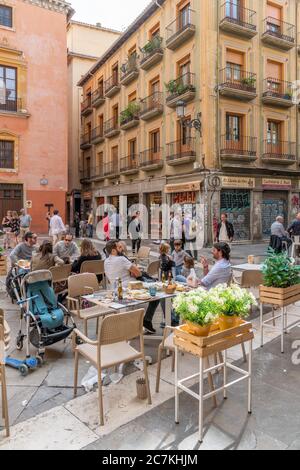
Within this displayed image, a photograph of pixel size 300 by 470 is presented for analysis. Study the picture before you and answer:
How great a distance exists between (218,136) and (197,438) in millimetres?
15025

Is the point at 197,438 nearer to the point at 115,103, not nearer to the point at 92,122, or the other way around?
the point at 115,103

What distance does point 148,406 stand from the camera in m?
3.44

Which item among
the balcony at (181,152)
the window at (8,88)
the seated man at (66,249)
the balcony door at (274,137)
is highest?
the window at (8,88)

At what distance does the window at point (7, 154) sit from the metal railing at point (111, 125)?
646cm

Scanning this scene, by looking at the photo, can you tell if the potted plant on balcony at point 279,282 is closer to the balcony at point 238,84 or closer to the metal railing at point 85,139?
the balcony at point 238,84

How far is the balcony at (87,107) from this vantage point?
91.6 feet

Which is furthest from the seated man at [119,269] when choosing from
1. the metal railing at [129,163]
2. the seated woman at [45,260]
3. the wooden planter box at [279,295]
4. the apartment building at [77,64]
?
the apartment building at [77,64]

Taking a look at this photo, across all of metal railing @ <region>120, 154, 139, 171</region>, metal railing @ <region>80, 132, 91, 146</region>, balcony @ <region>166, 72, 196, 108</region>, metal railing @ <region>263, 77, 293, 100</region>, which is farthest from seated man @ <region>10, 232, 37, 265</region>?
metal railing @ <region>80, 132, 91, 146</region>

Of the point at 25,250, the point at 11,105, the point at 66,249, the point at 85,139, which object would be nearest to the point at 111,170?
the point at 85,139

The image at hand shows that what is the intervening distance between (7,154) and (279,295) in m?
20.2

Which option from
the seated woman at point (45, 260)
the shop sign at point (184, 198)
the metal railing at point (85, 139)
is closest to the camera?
the seated woman at point (45, 260)

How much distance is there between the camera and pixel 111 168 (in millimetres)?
25250

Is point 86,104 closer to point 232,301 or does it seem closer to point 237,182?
point 237,182

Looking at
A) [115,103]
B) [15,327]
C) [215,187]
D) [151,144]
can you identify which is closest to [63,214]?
[151,144]
